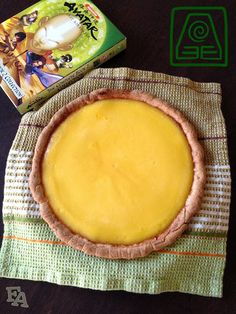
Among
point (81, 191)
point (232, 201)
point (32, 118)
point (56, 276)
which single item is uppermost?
point (32, 118)

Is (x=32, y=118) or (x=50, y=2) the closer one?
(x=32, y=118)

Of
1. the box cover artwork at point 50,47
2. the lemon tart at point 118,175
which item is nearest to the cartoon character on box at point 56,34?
the box cover artwork at point 50,47

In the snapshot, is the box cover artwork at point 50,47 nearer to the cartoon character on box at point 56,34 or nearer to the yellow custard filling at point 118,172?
the cartoon character on box at point 56,34

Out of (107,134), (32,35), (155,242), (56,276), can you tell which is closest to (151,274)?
(155,242)

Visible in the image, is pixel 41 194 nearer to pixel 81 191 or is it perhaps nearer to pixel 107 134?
pixel 81 191

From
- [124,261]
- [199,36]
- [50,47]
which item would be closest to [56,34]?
[50,47]
